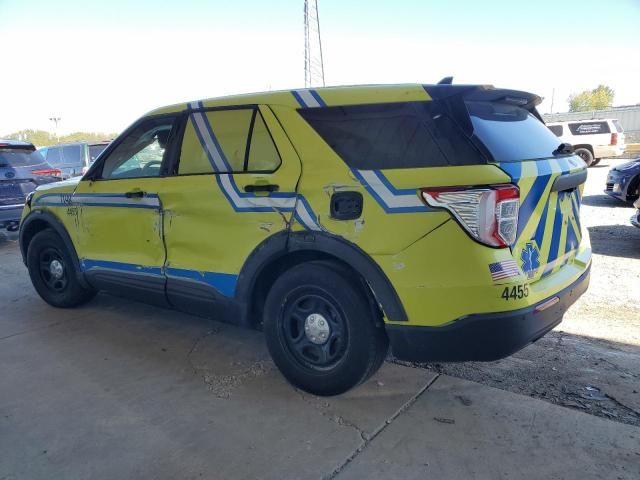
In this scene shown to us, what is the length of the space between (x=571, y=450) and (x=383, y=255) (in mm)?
1326

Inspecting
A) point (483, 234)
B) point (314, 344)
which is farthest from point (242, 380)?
point (483, 234)

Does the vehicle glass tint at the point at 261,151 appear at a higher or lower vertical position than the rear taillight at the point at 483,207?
higher

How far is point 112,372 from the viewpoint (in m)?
3.43

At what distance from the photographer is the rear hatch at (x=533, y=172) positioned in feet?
8.09

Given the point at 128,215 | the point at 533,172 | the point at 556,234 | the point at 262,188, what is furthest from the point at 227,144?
the point at 556,234

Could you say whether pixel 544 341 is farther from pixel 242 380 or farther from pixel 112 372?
pixel 112 372

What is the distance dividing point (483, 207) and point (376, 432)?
1315 mm

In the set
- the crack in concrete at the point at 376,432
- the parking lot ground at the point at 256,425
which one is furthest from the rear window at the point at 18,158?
the crack in concrete at the point at 376,432

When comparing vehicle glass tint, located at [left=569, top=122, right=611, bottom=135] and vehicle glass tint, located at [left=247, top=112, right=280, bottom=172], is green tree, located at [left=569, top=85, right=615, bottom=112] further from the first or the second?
vehicle glass tint, located at [left=247, top=112, right=280, bottom=172]

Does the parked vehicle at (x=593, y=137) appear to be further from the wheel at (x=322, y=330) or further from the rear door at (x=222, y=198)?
the wheel at (x=322, y=330)

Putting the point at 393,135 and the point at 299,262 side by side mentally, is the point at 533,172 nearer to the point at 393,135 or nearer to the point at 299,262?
the point at 393,135

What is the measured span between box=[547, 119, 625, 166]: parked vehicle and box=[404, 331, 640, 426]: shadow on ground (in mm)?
17726

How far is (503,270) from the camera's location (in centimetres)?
235

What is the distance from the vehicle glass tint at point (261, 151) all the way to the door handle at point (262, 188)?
4.1 inches
